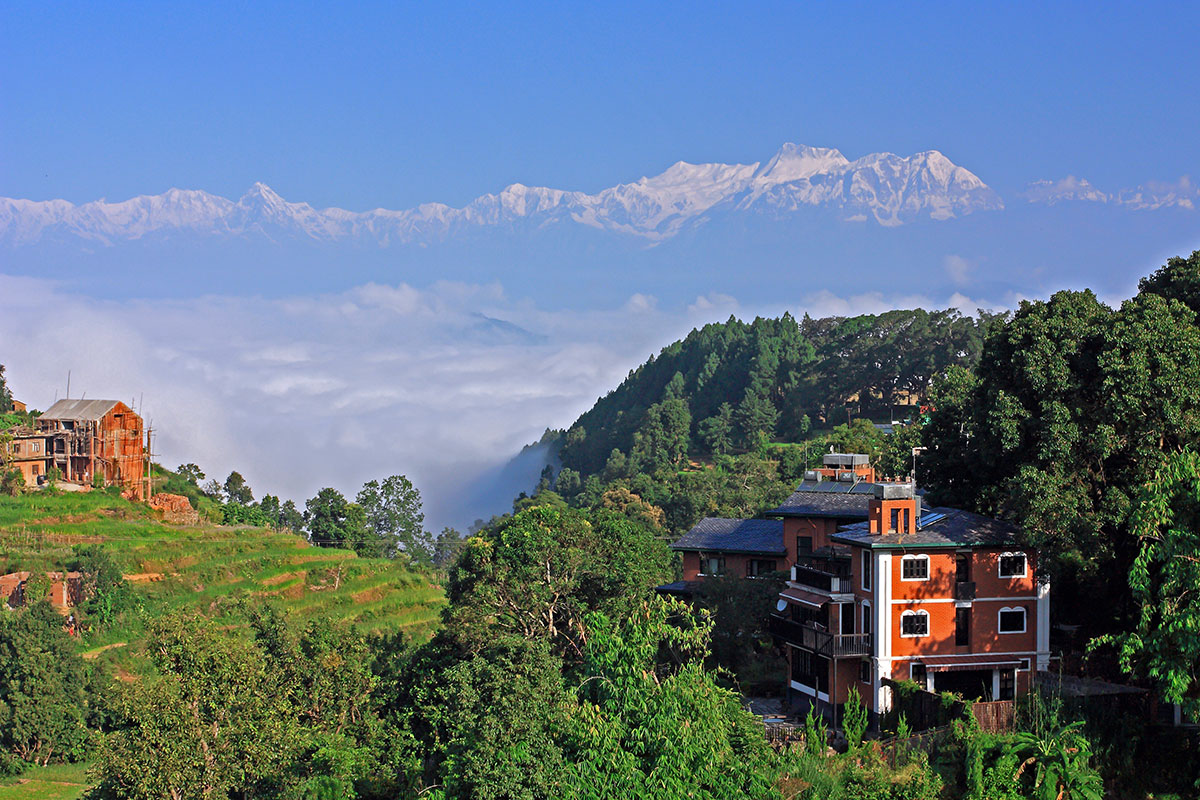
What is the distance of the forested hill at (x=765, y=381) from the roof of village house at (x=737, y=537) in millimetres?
37083

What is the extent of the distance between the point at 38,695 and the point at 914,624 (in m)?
37.8

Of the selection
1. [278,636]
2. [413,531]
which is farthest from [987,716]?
[413,531]

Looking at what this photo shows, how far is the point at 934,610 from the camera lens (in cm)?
2977

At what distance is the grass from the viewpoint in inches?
1809

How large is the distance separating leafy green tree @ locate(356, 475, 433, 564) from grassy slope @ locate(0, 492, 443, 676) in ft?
56.6

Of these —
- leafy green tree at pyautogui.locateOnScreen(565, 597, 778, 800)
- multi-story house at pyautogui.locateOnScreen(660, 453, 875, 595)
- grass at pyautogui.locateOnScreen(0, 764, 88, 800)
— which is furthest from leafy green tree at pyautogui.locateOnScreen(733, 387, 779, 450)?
leafy green tree at pyautogui.locateOnScreen(565, 597, 778, 800)

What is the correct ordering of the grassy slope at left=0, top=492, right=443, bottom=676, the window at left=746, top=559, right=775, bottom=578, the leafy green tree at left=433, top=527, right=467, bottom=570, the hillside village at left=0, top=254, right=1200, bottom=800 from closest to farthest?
the hillside village at left=0, top=254, right=1200, bottom=800
the window at left=746, top=559, right=775, bottom=578
the grassy slope at left=0, top=492, right=443, bottom=676
the leafy green tree at left=433, top=527, right=467, bottom=570

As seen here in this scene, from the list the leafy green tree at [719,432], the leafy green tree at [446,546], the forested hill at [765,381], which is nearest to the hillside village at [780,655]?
the forested hill at [765,381]

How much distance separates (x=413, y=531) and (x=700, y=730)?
71.8m

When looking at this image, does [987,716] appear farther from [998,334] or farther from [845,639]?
[998,334]

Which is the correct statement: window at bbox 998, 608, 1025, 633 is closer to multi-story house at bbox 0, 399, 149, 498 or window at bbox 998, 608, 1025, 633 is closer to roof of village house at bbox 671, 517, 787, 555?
roof of village house at bbox 671, 517, 787, 555

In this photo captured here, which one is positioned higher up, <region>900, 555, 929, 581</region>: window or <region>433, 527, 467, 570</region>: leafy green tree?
<region>900, 555, 929, 581</region>: window

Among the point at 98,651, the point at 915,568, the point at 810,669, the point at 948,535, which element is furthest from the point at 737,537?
the point at 98,651

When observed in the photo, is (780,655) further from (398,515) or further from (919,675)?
(398,515)
